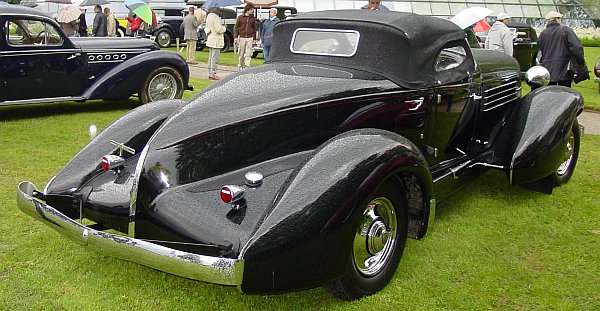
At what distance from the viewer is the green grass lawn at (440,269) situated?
3.48m

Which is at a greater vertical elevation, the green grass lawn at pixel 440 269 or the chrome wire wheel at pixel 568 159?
the chrome wire wheel at pixel 568 159

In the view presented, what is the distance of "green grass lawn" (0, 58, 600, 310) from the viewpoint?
3480mm

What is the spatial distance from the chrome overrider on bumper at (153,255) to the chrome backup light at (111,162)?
0.44m

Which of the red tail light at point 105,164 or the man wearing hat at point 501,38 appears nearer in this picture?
the red tail light at point 105,164

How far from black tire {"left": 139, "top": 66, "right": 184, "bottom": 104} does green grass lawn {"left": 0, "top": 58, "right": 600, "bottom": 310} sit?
3957 millimetres

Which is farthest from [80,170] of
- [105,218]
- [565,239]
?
[565,239]

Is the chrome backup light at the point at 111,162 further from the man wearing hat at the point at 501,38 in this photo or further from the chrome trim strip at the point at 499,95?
the man wearing hat at the point at 501,38

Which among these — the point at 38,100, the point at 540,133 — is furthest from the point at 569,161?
the point at 38,100

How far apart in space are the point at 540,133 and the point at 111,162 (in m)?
3.55

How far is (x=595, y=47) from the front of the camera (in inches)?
1233

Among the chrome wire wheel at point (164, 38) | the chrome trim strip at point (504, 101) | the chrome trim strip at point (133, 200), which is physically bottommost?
the chrome wire wheel at point (164, 38)

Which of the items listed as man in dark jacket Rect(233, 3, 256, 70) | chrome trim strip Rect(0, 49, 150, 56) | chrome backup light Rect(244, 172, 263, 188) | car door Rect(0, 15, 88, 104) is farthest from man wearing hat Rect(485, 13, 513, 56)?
chrome backup light Rect(244, 172, 263, 188)

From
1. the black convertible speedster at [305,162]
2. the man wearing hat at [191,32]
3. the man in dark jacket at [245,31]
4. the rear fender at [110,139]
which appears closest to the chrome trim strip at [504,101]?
the black convertible speedster at [305,162]

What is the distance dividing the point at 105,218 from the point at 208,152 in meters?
0.77
